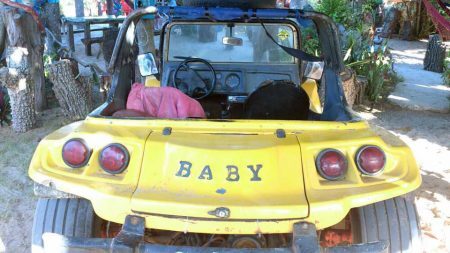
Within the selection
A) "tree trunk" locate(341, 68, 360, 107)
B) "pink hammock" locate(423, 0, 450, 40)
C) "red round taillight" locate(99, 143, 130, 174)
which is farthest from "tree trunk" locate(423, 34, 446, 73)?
"red round taillight" locate(99, 143, 130, 174)

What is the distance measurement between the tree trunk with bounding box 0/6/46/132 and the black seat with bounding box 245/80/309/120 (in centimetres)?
367

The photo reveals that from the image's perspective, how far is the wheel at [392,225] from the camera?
2438 mm

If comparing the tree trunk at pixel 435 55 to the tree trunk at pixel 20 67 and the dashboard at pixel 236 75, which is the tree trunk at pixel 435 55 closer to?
the dashboard at pixel 236 75

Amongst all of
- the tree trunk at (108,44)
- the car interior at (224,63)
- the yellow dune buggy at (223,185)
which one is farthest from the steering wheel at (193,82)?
the tree trunk at (108,44)

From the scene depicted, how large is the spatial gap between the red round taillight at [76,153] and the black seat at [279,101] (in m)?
1.28

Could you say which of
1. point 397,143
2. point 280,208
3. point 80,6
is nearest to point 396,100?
point 397,143

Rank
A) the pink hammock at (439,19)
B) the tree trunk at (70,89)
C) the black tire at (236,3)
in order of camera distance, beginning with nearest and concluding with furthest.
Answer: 1. the black tire at (236,3)
2. the tree trunk at (70,89)
3. the pink hammock at (439,19)

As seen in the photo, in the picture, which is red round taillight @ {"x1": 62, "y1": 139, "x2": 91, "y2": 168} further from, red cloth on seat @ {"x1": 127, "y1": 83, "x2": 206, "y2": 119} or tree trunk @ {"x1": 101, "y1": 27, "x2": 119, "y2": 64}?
tree trunk @ {"x1": 101, "y1": 27, "x2": 119, "y2": 64}

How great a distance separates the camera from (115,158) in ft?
7.64

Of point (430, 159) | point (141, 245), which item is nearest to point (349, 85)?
point (430, 159)

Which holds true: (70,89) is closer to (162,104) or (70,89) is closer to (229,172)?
(162,104)

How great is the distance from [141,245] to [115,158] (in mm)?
465

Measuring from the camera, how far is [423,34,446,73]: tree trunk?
36.8ft

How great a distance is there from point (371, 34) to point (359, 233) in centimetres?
695
